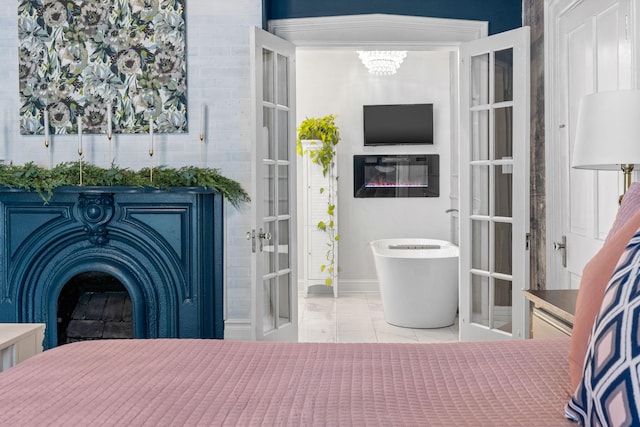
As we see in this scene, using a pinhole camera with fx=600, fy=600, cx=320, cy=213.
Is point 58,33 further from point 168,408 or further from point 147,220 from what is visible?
point 168,408

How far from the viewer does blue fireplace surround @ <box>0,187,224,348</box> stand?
3.73 metres

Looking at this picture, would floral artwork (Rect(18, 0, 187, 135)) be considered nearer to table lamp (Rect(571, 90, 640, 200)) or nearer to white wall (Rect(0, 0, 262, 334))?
white wall (Rect(0, 0, 262, 334))

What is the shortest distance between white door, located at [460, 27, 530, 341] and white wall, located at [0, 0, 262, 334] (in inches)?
59.8

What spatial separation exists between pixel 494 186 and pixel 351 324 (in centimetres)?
202

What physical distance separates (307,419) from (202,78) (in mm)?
3385

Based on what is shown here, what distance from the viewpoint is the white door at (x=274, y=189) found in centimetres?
374

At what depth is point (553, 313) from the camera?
2.21 m

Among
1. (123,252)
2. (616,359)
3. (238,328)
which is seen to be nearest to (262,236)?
(238,328)

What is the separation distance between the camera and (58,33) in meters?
4.05

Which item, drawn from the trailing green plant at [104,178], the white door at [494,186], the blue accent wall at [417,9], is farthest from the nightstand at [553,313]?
the blue accent wall at [417,9]

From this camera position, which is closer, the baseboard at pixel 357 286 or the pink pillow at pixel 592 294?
the pink pillow at pixel 592 294

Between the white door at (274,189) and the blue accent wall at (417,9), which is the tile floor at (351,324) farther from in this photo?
the blue accent wall at (417,9)

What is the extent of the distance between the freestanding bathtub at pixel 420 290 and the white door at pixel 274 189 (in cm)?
135

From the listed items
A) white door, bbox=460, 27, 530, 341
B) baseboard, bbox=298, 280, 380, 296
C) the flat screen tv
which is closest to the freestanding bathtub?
white door, bbox=460, 27, 530, 341
